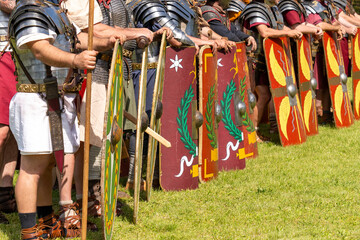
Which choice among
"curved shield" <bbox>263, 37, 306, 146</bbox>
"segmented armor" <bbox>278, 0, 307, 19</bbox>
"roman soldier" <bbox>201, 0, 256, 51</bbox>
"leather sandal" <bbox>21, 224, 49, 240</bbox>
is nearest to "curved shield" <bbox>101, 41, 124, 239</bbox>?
"leather sandal" <bbox>21, 224, 49, 240</bbox>

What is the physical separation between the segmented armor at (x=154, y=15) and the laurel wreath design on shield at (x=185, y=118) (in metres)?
0.38

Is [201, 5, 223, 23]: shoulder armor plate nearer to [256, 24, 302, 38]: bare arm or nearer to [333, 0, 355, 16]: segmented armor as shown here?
[256, 24, 302, 38]: bare arm

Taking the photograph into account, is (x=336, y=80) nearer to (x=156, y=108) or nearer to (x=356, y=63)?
(x=356, y=63)

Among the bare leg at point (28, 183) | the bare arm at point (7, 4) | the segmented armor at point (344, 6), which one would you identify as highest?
the segmented armor at point (344, 6)

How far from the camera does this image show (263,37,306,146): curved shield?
6.58 metres

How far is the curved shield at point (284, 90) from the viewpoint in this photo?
21.6 feet

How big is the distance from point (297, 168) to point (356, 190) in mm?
885

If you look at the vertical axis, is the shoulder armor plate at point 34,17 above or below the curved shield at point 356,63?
below

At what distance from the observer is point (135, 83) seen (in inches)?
199

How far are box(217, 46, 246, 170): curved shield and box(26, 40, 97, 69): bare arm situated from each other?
2364 millimetres

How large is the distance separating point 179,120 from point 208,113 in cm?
37

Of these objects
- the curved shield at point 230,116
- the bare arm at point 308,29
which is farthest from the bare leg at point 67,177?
the bare arm at point 308,29

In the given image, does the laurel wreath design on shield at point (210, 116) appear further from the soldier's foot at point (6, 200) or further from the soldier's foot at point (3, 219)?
the soldier's foot at point (3, 219)

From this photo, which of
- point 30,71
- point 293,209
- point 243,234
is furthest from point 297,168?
point 30,71
